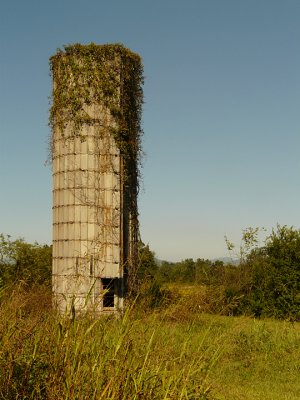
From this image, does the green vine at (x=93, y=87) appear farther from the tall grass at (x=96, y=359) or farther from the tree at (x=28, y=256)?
the tall grass at (x=96, y=359)

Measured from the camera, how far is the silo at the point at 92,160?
17.3 meters

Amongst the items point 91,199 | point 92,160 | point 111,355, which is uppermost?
point 92,160

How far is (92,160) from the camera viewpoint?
1745cm

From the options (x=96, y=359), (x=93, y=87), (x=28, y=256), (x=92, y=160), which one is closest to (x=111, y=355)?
(x=96, y=359)

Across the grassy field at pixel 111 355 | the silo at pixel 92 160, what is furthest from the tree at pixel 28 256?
the grassy field at pixel 111 355

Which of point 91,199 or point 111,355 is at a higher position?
point 91,199

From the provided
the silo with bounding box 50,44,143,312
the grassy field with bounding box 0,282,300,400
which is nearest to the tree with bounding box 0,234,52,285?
the silo with bounding box 50,44,143,312

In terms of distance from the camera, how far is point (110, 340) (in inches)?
165

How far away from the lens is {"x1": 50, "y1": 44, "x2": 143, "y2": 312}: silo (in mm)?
17344

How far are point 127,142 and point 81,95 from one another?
2.33 metres

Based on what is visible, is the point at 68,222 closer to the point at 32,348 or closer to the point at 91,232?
the point at 91,232

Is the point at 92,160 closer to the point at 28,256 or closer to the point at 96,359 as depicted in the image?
the point at 28,256

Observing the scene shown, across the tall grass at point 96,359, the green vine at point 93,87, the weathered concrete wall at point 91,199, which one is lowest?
the tall grass at point 96,359

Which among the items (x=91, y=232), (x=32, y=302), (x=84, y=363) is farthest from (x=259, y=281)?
(x=84, y=363)
